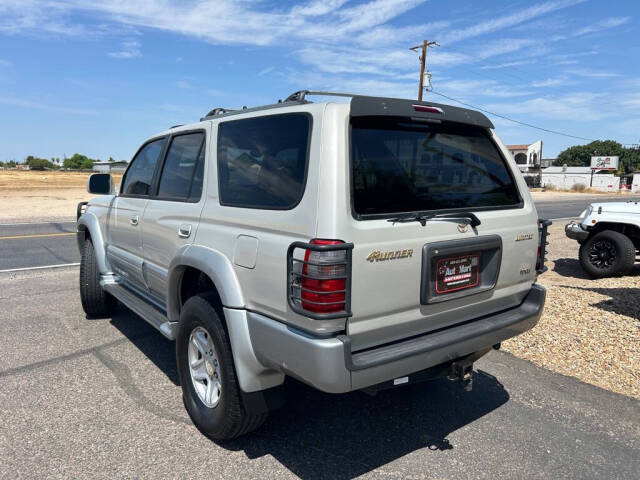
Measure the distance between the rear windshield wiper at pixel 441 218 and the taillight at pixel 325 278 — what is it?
0.39m

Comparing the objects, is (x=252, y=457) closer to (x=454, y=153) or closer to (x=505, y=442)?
(x=505, y=442)

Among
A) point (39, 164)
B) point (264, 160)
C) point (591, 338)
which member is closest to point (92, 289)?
point (264, 160)

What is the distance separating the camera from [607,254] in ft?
25.2

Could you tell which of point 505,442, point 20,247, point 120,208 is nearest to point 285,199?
point 505,442

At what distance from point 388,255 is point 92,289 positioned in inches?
155

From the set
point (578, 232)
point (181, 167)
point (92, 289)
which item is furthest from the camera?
point (578, 232)

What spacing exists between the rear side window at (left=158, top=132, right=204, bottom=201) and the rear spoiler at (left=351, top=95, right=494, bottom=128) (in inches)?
51.1

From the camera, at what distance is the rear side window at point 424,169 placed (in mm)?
2508

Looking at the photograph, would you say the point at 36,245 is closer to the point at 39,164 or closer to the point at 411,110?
the point at 411,110

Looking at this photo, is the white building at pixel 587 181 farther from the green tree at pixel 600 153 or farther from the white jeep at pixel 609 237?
the white jeep at pixel 609 237

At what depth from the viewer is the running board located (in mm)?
3451

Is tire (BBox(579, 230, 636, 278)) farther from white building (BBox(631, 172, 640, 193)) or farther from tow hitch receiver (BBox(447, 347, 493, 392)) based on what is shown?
white building (BBox(631, 172, 640, 193))

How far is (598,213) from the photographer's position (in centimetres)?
783

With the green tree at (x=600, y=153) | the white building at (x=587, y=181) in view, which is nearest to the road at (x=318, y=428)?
the white building at (x=587, y=181)
